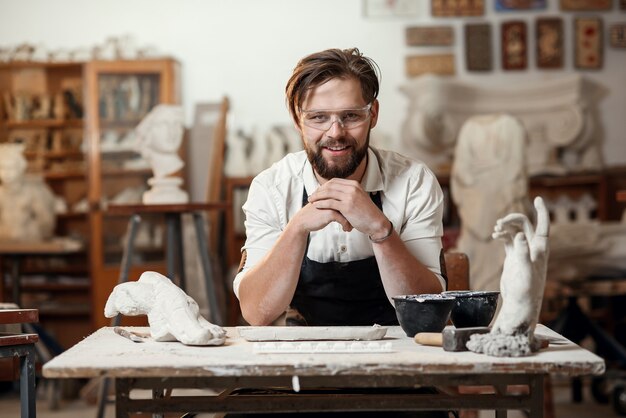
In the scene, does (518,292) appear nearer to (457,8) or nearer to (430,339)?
(430,339)

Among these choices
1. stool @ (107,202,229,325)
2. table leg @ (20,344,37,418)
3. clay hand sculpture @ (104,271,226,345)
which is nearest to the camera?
clay hand sculpture @ (104,271,226,345)

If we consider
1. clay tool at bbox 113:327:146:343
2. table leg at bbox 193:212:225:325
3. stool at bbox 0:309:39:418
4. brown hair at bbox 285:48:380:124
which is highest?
brown hair at bbox 285:48:380:124

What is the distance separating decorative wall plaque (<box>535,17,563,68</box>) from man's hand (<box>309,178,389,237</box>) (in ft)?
19.5

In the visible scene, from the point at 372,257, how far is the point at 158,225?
184 inches

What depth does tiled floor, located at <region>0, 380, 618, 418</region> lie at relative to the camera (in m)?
5.72

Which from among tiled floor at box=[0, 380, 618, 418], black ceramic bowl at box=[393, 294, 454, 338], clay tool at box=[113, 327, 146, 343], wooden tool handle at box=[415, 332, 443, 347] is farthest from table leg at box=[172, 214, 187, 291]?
wooden tool handle at box=[415, 332, 443, 347]

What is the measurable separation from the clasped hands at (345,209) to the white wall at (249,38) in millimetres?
5447

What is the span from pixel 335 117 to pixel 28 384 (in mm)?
1129

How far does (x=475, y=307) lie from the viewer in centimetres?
223

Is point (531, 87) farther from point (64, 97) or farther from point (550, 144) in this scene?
point (64, 97)

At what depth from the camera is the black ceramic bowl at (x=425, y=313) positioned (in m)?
2.21

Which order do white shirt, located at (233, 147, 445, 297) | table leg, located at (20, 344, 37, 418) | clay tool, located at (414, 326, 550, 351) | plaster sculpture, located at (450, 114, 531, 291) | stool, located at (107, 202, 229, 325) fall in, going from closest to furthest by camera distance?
clay tool, located at (414, 326, 550, 351), table leg, located at (20, 344, 37, 418), white shirt, located at (233, 147, 445, 297), stool, located at (107, 202, 229, 325), plaster sculpture, located at (450, 114, 531, 291)

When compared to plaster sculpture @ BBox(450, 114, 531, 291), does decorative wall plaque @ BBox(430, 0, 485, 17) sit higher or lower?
higher

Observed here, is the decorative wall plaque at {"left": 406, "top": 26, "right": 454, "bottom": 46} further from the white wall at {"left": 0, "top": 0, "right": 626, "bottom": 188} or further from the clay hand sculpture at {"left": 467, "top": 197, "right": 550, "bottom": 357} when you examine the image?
the clay hand sculpture at {"left": 467, "top": 197, "right": 550, "bottom": 357}
